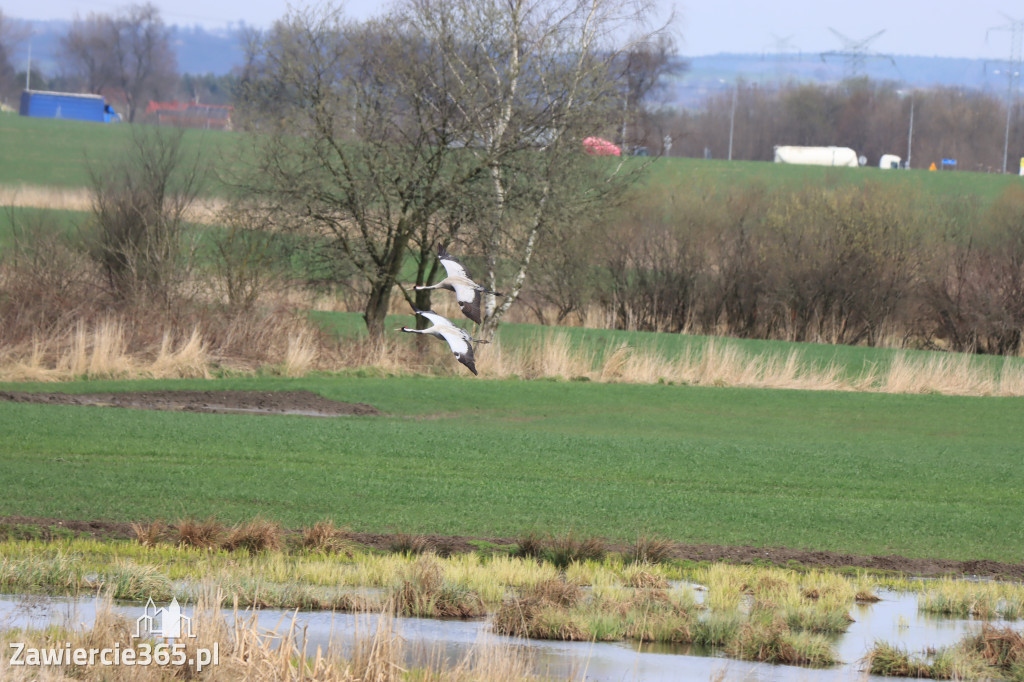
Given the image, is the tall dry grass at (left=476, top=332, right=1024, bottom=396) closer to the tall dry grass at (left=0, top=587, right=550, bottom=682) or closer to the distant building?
the tall dry grass at (left=0, top=587, right=550, bottom=682)

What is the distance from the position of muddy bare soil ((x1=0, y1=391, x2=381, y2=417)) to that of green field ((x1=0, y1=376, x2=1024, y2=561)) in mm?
Answer: 589

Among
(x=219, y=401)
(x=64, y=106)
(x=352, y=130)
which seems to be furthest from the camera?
(x=64, y=106)

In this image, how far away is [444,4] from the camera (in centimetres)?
2539

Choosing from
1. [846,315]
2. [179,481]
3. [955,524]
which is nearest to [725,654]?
[955,524]

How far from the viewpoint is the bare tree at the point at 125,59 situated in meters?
127

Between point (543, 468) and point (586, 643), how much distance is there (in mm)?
7343

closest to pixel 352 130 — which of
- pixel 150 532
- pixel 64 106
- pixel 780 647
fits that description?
pixel 150 532

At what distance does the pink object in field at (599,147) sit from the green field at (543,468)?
237 inches

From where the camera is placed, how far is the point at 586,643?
10.1 meters

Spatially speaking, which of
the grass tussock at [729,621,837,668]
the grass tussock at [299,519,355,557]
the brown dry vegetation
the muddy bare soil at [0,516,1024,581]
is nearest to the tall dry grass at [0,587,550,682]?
the grass tussock at [729,621,837,668]

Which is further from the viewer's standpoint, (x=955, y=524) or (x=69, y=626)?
(x=955, y=524)

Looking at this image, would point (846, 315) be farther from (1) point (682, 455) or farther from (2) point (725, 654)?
(2) point (725, 654)

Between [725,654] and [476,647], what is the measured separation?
230 cm

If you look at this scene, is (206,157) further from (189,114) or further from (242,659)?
(189,114)
